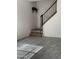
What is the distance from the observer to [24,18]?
800 centimetres

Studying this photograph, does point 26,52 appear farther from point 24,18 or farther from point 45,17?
point 45,17

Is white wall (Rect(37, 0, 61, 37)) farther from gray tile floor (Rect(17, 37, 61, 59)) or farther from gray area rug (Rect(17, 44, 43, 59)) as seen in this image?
gray area rug (Rect(17, 44, 43, 59))

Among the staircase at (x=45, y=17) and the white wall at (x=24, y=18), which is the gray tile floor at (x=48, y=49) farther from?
the staircase at (x=45, y=17)

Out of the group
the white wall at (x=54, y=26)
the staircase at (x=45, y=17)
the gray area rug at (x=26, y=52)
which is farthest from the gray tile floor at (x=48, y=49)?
the staircase at (x=45, y=17)

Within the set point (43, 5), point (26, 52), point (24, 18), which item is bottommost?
point (26, 52)

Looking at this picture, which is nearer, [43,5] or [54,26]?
[54,26]

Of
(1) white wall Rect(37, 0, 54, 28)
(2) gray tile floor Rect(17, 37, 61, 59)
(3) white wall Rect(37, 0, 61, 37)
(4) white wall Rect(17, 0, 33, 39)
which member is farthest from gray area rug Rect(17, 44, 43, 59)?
(1) white wall Rect(37, 0, 54, 28)

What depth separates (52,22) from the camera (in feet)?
26.9

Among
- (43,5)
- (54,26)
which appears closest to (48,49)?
(54,26)

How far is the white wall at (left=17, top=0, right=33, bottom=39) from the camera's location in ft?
24.0

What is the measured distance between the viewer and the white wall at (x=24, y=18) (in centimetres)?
731
